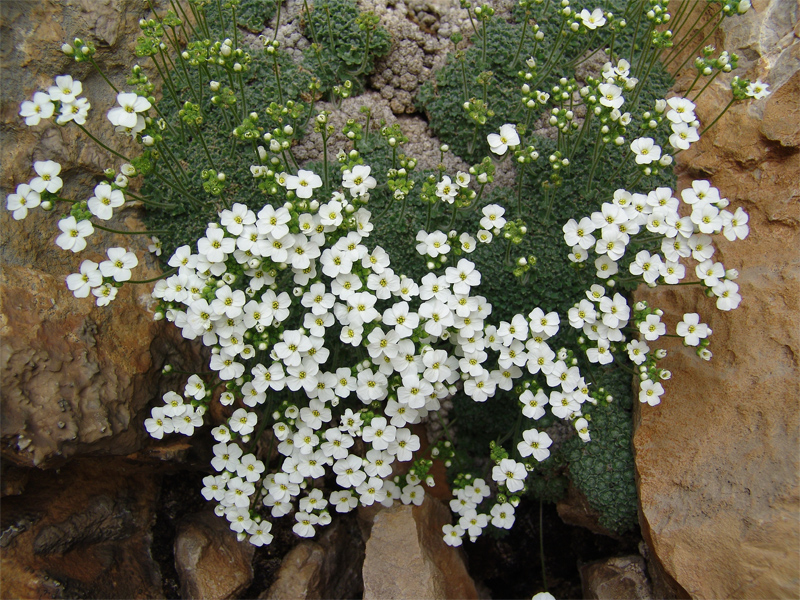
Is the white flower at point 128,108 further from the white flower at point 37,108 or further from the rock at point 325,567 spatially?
the rock at point 325,567

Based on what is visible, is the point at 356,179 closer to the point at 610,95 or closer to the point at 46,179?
the point at 610,95

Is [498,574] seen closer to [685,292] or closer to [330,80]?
[685,292]

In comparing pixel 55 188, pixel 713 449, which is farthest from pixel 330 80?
pixel 713 449

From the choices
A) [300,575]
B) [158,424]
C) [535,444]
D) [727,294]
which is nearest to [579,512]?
[535,444]

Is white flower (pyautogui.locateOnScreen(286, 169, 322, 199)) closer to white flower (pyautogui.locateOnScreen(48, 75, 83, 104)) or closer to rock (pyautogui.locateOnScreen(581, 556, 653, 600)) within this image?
white flower (pyautogui.locateOnScreen(48, 75, 83, 104))

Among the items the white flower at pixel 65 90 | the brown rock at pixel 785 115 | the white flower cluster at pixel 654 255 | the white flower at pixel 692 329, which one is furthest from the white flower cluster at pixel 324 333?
the brown rock at pixel 785 115
